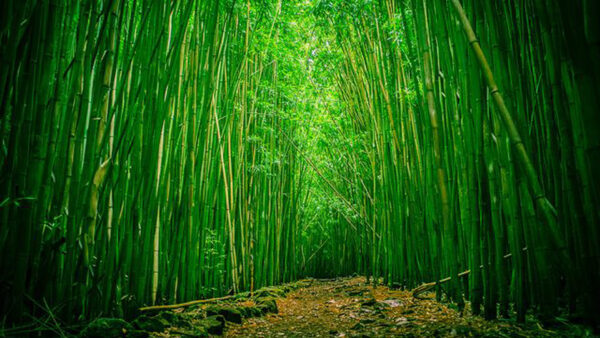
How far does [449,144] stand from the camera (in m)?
1.53

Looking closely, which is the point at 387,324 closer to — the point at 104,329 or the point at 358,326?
the point at 358,326

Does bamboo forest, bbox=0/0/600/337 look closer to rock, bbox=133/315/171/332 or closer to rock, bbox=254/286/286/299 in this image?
rock, bbox=133/315/171/332

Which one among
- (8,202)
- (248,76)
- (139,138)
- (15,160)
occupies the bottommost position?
(8,202)

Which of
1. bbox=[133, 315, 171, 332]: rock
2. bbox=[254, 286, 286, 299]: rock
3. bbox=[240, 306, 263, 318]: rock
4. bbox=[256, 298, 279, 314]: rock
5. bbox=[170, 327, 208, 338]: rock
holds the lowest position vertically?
bbox=[254, 286, 286, 299]: rock

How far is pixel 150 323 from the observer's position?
1.20 metres

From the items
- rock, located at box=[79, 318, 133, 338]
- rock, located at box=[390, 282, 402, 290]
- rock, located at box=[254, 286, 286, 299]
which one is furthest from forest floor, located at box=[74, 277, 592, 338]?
rock, located at box=[390, 282, 402, 290]

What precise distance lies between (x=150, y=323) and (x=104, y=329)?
0.82ft

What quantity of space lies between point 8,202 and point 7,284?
0.22m

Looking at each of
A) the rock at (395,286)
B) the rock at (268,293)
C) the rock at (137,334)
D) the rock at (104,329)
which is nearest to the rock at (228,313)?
the rock at (137,334)

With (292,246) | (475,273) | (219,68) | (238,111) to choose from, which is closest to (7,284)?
(475,273)

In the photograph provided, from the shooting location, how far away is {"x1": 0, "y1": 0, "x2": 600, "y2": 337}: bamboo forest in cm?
88

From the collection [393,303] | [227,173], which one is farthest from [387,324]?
[227,173]

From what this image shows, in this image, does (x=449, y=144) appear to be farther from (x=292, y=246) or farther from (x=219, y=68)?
(x=292, y=246)

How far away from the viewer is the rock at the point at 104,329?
0.94 meters
